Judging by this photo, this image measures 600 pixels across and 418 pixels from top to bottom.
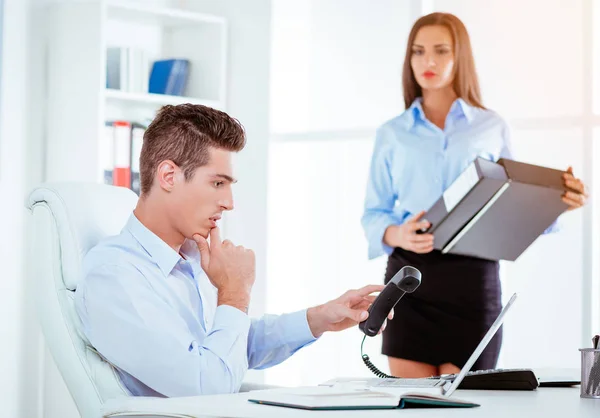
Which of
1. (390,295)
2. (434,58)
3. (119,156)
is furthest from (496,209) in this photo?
(119,156)

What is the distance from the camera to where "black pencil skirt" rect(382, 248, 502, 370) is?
2916mm

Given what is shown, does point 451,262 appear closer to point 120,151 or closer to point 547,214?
point 547,214

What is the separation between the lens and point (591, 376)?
4.79 feet

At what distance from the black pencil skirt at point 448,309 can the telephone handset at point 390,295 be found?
A: 1.13 meters

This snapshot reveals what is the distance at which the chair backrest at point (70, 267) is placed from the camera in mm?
1693

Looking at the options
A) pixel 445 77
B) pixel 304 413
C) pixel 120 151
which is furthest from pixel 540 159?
pixel 304 413

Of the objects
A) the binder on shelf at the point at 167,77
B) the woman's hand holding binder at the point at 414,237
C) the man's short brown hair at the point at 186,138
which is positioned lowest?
the woman's hand holding binder at the point at 414,237

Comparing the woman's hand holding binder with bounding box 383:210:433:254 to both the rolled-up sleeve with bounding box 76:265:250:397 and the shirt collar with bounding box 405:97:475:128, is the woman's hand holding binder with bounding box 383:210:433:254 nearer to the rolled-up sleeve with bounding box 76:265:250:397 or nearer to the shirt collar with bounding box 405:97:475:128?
the shirt collar with bounding box 405:97:475:128

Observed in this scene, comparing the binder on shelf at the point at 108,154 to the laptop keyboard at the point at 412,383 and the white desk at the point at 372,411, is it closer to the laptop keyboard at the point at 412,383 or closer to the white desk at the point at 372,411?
the laptop keyboard at the point at 412,383

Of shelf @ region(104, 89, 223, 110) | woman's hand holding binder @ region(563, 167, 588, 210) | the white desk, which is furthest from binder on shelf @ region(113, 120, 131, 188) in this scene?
the white desk

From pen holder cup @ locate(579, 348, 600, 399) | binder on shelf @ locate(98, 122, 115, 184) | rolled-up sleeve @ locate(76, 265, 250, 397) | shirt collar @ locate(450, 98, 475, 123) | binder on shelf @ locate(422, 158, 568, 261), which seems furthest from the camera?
binder on shelf @ locate(98, 122, 115, 184)

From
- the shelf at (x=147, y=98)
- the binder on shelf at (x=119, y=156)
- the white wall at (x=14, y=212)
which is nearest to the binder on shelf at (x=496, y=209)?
the binder on shelf at (x=119, y=156)

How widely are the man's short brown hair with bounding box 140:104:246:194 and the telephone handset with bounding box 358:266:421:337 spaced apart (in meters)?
0.46

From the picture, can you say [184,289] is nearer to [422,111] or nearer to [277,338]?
[277,338]
